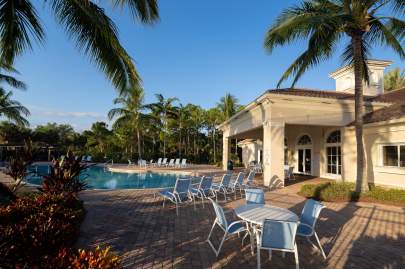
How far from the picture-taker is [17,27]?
18.6ft

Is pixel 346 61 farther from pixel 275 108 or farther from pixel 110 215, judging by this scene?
pixel 110 215

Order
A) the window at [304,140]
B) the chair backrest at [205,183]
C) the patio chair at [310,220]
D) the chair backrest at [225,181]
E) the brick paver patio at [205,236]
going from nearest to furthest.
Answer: the brick paver patio at [205,236] < the patio chair at [310,220] < the chair backrest at [205,183] < the chair backrest at [225,181] < the window at [304,140]

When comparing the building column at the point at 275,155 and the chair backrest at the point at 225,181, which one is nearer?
the chair backrest at the point at 225,181

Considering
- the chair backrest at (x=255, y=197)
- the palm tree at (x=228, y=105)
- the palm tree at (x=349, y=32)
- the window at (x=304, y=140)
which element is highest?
the palm tree at (x=228, y=105)

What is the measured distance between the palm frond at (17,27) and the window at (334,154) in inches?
602

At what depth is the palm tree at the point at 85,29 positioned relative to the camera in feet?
17.6

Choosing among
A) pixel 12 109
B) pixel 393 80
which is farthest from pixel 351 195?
pixel 393 80

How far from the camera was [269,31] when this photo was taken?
10078mm

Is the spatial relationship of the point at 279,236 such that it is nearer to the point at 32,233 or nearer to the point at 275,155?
the point at 32,233

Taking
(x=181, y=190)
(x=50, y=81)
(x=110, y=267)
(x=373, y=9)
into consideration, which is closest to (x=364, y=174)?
(x=373, y=9)

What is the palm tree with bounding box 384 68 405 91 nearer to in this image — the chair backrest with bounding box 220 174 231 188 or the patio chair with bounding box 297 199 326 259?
the chair backrest with bounding box 220 174 231 188

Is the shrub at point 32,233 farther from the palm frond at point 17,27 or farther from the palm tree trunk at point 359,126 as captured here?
the palm tree trunk at point 359,126

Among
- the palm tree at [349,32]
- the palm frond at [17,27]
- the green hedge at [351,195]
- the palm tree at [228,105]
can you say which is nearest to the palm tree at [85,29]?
the palm frond at [17,27]

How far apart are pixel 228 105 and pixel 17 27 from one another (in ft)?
93.6
